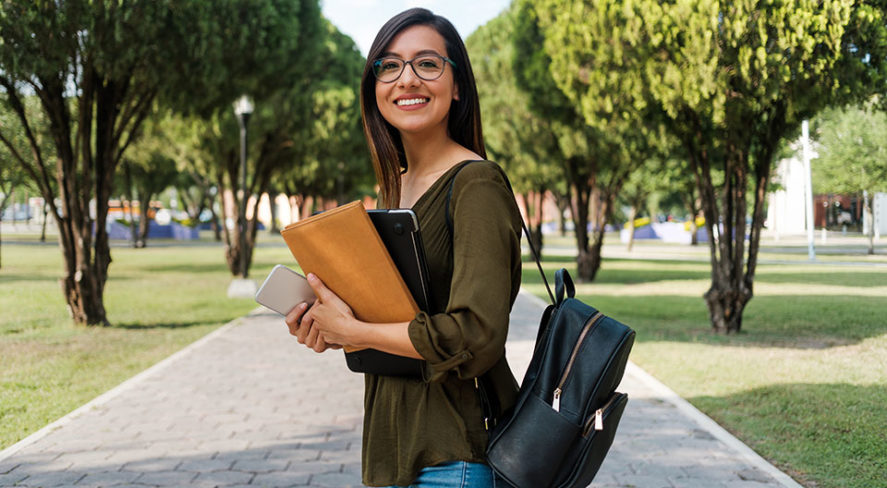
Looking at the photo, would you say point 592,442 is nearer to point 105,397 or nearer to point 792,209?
point 105,397

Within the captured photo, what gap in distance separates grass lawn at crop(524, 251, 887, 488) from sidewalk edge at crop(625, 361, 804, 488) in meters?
0.10

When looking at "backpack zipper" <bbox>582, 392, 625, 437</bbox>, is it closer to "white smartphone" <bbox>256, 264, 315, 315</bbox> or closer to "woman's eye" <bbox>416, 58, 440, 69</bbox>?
"white smartphone" <bbox>256, 264, 315, 315</bbox>

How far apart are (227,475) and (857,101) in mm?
8624

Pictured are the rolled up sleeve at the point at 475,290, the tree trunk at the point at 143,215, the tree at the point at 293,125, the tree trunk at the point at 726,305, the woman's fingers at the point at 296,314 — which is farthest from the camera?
the tree trunk at the point at 143,215

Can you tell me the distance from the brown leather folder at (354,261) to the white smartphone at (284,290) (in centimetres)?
5

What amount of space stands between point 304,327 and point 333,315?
106mm

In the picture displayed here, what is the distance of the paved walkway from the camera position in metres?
4.90

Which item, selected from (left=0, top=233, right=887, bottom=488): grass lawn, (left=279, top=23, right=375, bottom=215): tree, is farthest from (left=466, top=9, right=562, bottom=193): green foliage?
(left=0, top=233, right=887, bottom=488): grass lawn

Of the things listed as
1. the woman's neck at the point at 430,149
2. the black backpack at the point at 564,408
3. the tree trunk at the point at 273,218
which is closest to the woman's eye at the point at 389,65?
the woman's neck at the point at 430,149

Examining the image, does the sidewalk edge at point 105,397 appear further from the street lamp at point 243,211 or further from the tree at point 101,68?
the street lamp at point 243,211

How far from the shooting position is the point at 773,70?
370 inches

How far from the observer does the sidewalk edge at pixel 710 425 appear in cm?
496

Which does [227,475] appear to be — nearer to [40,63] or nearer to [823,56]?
[40,63]

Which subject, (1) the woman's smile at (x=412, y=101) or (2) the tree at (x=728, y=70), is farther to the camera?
(2) the tree at (x=728, y=70)
